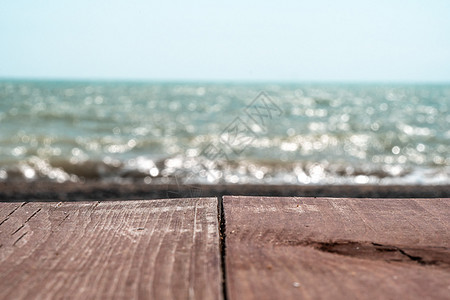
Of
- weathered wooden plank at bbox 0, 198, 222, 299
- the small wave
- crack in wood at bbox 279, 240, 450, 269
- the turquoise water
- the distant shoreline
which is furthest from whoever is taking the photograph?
the turquoise water

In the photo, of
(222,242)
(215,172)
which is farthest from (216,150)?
(222,242)

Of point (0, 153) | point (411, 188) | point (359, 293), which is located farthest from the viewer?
point (0, 153)

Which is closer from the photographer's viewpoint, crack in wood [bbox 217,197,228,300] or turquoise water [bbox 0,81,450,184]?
crack in wood [bbox 217,197,228,300]

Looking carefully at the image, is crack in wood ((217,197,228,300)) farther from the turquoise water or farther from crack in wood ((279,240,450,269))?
the turquoise water

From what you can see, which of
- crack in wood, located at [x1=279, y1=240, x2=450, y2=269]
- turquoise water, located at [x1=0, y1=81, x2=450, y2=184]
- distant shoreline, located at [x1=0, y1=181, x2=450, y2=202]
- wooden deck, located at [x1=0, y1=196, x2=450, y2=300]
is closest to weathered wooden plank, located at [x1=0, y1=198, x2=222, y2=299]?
wooden deck, located at [x1=0, y1=196, x2=450, y2=300]

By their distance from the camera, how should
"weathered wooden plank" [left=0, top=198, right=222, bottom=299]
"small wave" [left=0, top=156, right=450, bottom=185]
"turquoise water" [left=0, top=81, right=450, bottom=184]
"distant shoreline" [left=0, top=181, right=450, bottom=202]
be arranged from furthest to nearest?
"turquoise water" [left=0, top=81, right=450, bottom=184], "small wave" [left=0, top=156, right=450, bottom=185], "distant shoreline" [left=0, top=181, right=450, bottom=202], "weathered wooden plank" [left=0, top=198, right=222, bottom=299]

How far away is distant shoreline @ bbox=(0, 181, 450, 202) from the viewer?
7668 mm

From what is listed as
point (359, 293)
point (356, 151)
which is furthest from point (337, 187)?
point (359, 293)

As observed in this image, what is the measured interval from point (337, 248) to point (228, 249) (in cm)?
26

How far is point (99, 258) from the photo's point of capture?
1046 millimetres

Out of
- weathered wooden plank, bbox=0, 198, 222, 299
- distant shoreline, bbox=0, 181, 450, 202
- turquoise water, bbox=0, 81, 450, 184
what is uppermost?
weathered wooden plank, bbox=0, 198, 222, 299

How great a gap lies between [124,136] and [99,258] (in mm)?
13290

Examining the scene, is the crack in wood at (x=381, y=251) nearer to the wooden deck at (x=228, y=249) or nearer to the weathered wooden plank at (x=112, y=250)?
the wooden deck at (x=228, y=249)

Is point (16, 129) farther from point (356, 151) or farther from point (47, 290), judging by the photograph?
point (47, 290)
